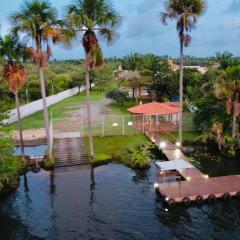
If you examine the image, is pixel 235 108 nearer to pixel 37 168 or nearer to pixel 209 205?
pixel 209 205

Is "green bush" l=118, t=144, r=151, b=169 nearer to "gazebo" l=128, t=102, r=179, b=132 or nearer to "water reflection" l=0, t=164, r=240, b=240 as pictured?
"water reflection" l=0, t=164, r=240, b=240

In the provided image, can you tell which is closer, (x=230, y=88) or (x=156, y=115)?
(x=230, y=88)

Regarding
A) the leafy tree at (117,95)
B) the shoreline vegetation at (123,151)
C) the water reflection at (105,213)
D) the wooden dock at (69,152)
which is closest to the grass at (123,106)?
the leafy tree at (117,95)

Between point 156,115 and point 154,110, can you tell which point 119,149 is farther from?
point 156,115

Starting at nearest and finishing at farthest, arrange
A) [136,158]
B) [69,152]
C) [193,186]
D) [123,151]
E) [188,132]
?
[193,186], [136,158], [123,151], [69,152], [188,132]

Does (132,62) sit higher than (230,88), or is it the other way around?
(132,62)

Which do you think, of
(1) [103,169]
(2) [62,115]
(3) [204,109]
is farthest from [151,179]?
(2) [62,115]

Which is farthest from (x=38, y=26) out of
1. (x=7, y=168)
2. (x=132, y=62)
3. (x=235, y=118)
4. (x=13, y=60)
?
(x=132, y=62)
